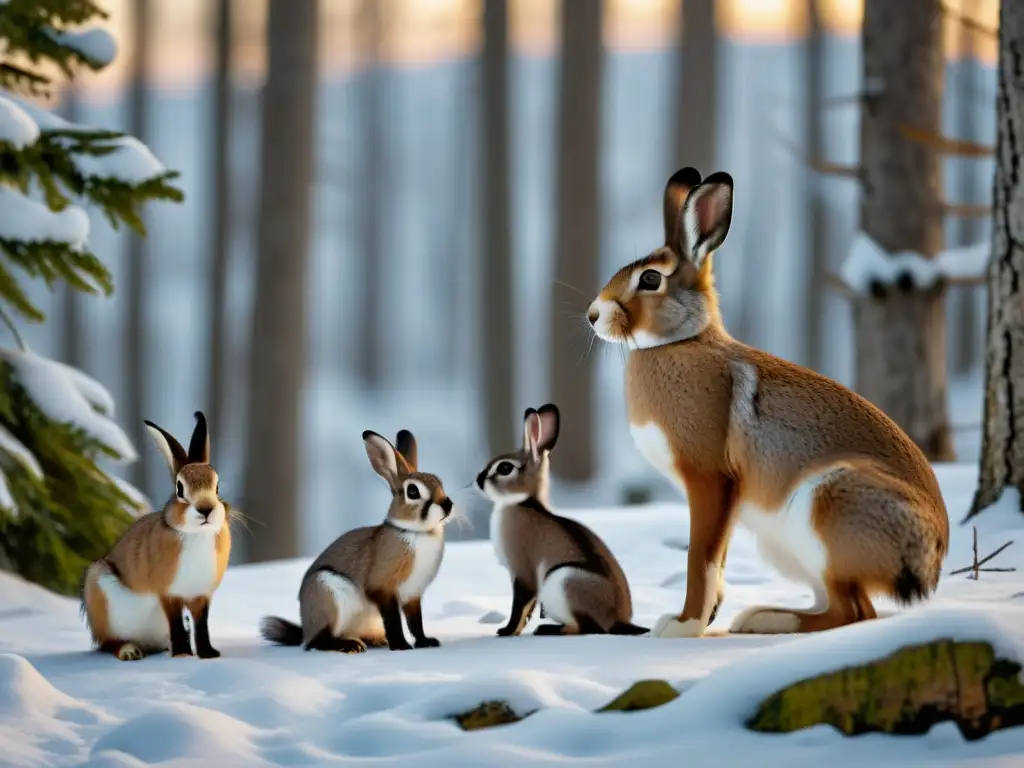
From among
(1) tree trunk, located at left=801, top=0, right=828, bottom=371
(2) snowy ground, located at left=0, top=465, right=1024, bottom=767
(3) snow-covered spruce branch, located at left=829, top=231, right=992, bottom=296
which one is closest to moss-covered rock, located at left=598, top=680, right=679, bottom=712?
(2) snowy ground, located at left=0, top=465, right=1024, bottom=767

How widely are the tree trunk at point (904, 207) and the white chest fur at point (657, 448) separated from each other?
4765 millimetres

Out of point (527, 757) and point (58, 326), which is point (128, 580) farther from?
point (58, 326)

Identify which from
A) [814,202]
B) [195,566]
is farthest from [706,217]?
[814,202]

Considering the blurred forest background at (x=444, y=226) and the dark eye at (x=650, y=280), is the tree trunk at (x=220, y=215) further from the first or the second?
the dark eye at (x=650, y=280)

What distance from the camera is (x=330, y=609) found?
15.4ft

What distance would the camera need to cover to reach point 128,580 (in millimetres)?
4754

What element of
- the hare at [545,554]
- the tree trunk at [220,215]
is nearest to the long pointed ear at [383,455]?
the hare at [545,554]

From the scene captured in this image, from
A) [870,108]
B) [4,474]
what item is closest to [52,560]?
[4,474]

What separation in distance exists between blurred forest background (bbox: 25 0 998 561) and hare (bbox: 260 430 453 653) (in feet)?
14.4

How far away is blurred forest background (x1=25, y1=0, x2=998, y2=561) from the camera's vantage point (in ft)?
40.4

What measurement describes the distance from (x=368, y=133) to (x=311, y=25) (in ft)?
42.8

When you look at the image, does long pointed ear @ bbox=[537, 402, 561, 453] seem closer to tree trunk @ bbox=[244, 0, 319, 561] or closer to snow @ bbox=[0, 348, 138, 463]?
snow @ bbox=[0, 348, 138, 463]

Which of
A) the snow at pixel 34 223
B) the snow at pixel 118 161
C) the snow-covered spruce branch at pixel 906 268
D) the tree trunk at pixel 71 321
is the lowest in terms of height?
the tree trunk at pixel 71 321

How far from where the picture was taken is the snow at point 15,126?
20.7 ft
